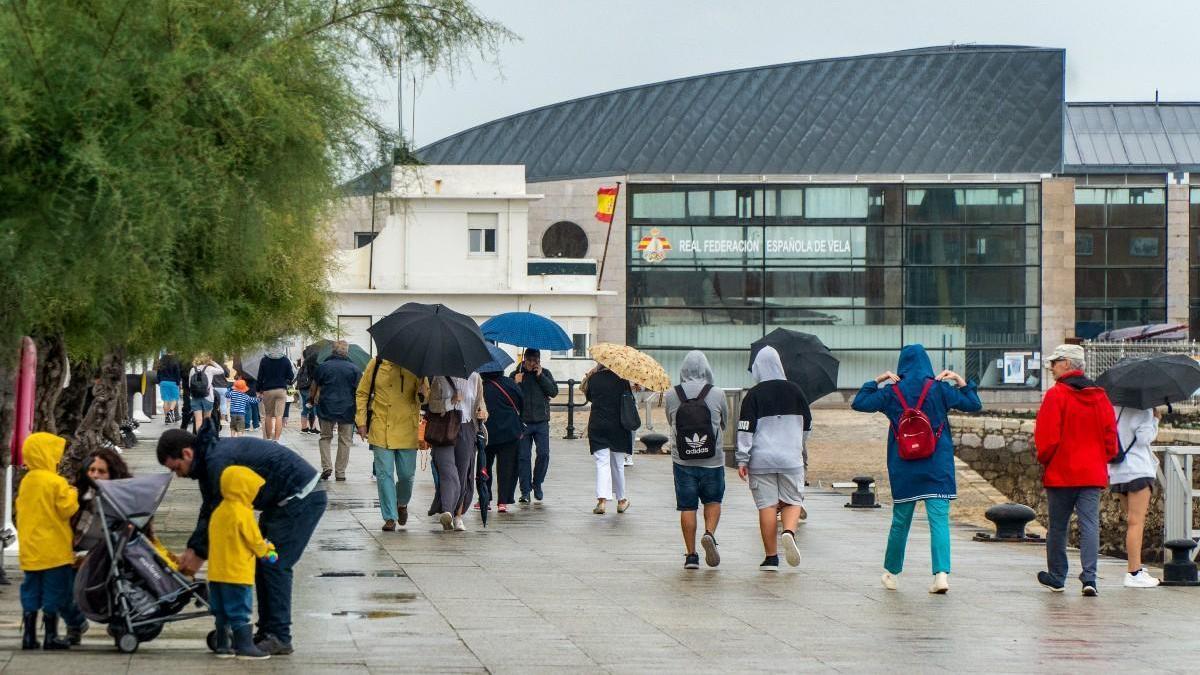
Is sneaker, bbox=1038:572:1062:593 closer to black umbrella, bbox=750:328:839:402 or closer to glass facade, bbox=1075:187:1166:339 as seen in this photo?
black umbrella, bbox=750:328:839:402

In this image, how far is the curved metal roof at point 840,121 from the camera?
7269 centimetres

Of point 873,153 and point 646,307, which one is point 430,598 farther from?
point 873,153

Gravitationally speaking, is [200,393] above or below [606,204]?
below

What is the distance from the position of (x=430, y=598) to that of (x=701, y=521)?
21.6 ft

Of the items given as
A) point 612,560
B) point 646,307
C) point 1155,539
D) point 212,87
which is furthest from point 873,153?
point 212,87

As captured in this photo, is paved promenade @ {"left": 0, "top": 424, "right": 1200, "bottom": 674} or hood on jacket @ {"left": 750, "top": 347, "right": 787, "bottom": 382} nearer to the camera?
paved promenade @ {"left": 0, "top": 424, "right": 1200, "bottom": 674}

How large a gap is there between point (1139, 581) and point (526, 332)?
393 inches

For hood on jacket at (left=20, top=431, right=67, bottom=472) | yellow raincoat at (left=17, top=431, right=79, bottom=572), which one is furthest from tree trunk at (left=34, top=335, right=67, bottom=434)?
yellow raincoat at (left=17, top=431, right=79, bottom=572)

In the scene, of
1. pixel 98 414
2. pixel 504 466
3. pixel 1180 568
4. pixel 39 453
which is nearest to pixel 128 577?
pixel 39 453

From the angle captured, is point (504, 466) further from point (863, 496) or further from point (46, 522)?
point (46, 522)

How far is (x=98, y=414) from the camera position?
20344 mm

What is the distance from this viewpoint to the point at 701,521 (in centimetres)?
1742

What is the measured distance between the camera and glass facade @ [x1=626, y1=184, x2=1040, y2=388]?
6662 cm

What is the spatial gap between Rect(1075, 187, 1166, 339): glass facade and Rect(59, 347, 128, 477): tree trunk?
57.7m
